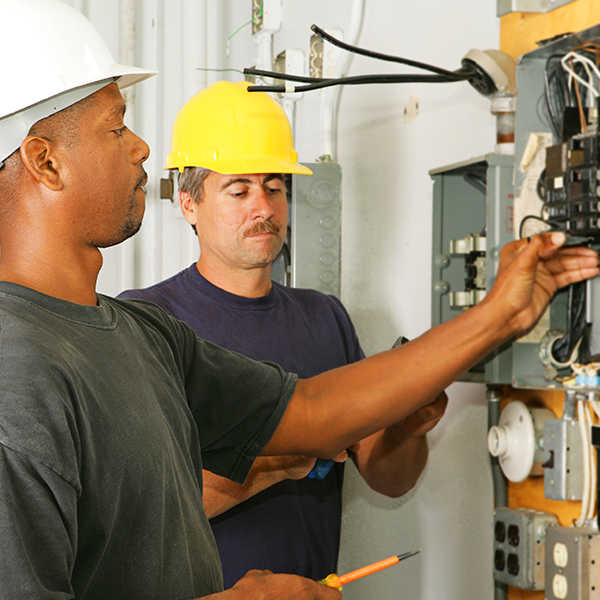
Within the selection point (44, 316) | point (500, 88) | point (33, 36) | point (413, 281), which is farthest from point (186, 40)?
point (44, 316)

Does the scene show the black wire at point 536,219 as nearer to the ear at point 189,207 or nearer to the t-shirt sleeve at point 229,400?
the t-shirt sleeve at point 229,400

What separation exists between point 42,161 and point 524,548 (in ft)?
3.62

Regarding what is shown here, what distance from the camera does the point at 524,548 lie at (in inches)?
54.6

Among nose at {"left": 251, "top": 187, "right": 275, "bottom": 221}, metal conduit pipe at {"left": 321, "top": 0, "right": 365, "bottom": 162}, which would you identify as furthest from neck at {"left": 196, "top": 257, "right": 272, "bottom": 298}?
metal conduit pipe at {"left": 321, "top": 0, "right": 365, "bottom": 162}

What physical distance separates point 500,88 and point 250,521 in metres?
0.93

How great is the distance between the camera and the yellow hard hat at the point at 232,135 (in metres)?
1.56

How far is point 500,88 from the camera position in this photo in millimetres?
1344

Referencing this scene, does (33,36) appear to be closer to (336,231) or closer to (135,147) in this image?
(135,147)

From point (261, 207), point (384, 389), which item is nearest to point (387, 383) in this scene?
point (384, 389)

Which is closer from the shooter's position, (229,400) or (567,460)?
(229,400)

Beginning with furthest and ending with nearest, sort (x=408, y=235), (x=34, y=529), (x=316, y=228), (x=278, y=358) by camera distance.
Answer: (x=316, y=228) → (x=408, y=235) → (x=278, y=358) → (x=34, y=529)

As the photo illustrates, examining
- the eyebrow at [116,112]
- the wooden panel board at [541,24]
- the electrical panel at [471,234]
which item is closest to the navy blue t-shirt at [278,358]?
the electrical panel at [471,234]

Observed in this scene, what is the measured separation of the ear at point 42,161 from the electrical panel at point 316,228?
1.10 meters

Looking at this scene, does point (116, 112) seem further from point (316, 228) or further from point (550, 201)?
point (316, 228)
